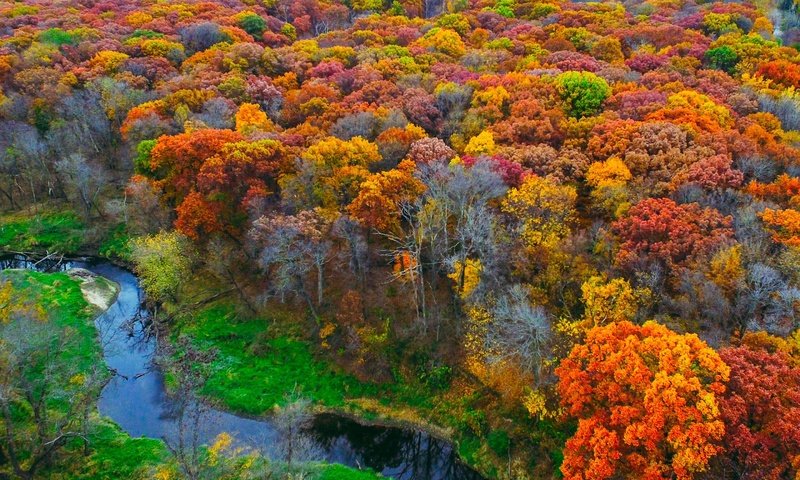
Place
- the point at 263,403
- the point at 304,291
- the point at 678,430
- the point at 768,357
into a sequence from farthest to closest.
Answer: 1. the point at 304,291
2. the point at 263,403
3. the point at 768,357
4. the point at 678,430

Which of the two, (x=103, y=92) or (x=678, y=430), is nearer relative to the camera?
(x=678, y=430)

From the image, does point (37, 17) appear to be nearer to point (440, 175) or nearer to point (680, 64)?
point (440, 175)

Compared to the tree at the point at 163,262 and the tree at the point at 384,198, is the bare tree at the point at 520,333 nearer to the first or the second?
the tree at the point at 384,198

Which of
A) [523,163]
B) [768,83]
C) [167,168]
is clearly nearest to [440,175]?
[523,163]

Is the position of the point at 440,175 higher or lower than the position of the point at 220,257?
higher

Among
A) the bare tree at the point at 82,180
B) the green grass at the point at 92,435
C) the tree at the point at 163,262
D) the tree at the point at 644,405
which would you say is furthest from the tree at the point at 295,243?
the bare tree at the point at 82,180

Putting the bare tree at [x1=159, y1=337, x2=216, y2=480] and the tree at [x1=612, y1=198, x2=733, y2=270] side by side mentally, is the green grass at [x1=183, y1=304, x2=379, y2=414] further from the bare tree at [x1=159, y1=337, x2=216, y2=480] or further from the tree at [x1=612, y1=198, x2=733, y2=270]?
the tree at [x1=612, y1=198, x2=733, y2=270]

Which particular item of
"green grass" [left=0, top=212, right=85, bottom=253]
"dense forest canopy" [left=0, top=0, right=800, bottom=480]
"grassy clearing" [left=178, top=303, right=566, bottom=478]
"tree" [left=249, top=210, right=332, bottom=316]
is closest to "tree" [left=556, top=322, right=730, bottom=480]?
"dense forest canopy" [left=0, top=0, right=800, bottom=480]
